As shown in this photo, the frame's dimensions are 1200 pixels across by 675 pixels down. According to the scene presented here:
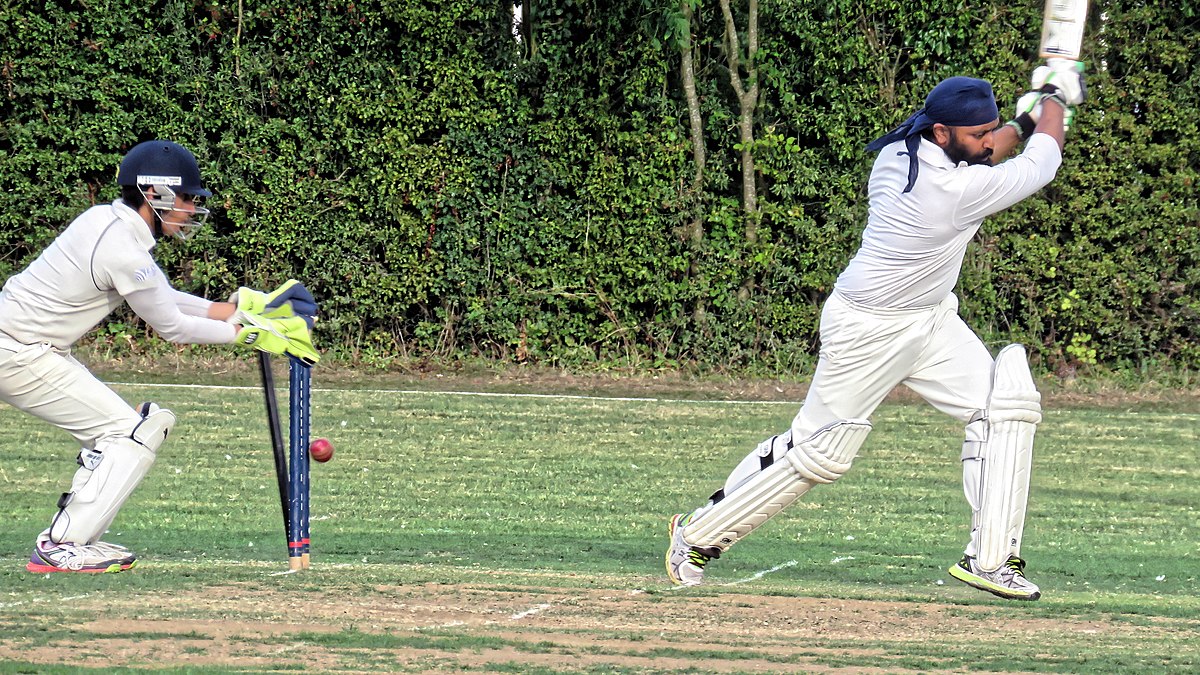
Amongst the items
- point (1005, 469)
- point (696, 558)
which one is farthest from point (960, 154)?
point (696, 558)

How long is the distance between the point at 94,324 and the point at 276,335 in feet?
2.47

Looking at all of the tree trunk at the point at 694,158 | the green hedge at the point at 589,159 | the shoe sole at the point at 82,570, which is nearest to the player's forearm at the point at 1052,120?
the shoe sole at the point at 82,570

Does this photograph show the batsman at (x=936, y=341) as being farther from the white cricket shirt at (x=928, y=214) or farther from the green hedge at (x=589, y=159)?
the green hedge at (x=589, y=159)

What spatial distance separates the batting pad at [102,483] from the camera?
6.62 meters

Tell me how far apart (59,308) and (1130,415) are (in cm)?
967

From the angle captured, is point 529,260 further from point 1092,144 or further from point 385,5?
point 1092,144

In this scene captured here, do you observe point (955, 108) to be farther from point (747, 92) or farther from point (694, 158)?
point (694, 158)

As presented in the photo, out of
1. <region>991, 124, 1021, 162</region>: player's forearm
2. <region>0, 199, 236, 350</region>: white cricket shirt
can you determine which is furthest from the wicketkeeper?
<region>991, 124, 1021, 162</region>: player's forearm

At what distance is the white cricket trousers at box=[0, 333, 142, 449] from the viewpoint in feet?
21.6

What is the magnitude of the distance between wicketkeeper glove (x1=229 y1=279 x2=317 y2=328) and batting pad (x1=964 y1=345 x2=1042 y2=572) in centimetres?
286

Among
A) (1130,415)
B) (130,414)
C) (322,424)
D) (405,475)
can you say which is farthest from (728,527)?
(1130,415)

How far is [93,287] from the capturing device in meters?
6.63

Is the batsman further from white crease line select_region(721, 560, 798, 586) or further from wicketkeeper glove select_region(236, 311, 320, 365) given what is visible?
wicketkeeper glove select_region(236, 311, 320, 365)

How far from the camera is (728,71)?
1509 centimetres
